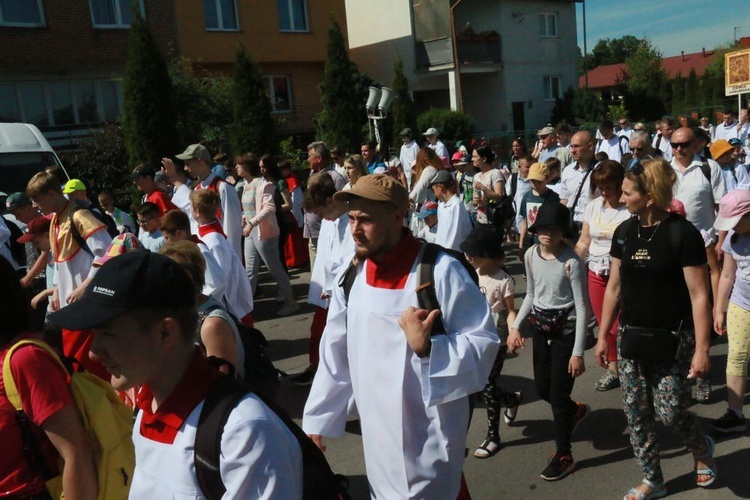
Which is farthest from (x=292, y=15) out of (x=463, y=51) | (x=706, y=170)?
(x=706, y=170)

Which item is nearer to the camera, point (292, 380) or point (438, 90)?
point (292, 380)

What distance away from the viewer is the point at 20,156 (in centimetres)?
1101

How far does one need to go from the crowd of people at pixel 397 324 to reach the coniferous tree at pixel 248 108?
1412 cm

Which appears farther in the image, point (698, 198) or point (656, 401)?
point (698, 198)

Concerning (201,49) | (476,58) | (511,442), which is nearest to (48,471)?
(511,442)

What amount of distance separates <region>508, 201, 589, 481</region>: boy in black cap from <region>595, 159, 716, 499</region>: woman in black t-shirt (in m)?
0.39

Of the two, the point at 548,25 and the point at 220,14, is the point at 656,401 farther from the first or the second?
the point at 548,25

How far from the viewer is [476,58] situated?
103ft

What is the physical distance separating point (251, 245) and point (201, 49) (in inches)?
741

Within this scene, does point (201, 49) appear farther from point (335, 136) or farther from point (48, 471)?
point (48, 471)

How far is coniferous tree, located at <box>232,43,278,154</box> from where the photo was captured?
21.1 m

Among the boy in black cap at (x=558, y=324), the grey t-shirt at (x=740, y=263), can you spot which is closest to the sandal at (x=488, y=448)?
the boy in black cap at (x=558, y=324)

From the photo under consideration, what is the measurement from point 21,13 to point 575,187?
20.1 meters

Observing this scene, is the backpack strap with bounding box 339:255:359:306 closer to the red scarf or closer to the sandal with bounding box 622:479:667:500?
the sandal with bounding box 622:479:667:500
